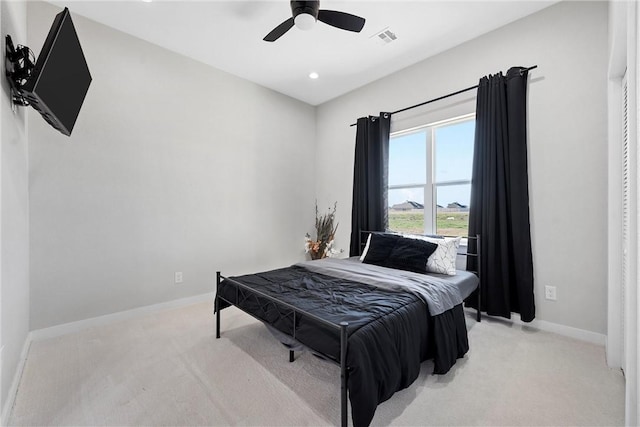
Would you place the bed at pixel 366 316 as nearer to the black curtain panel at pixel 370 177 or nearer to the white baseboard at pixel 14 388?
the black curtain panel at pixel 370 177

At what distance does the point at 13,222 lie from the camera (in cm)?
181

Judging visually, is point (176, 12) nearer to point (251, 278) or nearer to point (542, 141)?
point (251, 278)

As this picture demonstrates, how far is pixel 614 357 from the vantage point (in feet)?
6.50

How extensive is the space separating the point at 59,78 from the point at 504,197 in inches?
141

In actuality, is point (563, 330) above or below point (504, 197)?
below

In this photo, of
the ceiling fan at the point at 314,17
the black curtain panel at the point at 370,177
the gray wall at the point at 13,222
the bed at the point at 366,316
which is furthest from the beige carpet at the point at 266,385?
the ceiling fan at the point at 314,17

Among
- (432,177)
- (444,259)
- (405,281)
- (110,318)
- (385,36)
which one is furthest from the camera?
(432,177)

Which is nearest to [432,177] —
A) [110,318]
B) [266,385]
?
[266,385]

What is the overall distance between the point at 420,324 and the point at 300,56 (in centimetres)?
317

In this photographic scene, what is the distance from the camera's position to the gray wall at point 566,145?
233 cm

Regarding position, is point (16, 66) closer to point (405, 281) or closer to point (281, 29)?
point (281, 29)

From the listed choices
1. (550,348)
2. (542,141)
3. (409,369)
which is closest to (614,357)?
(550,348)

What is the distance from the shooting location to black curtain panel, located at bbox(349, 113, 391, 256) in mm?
3770

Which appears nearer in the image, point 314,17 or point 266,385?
point 266,385
